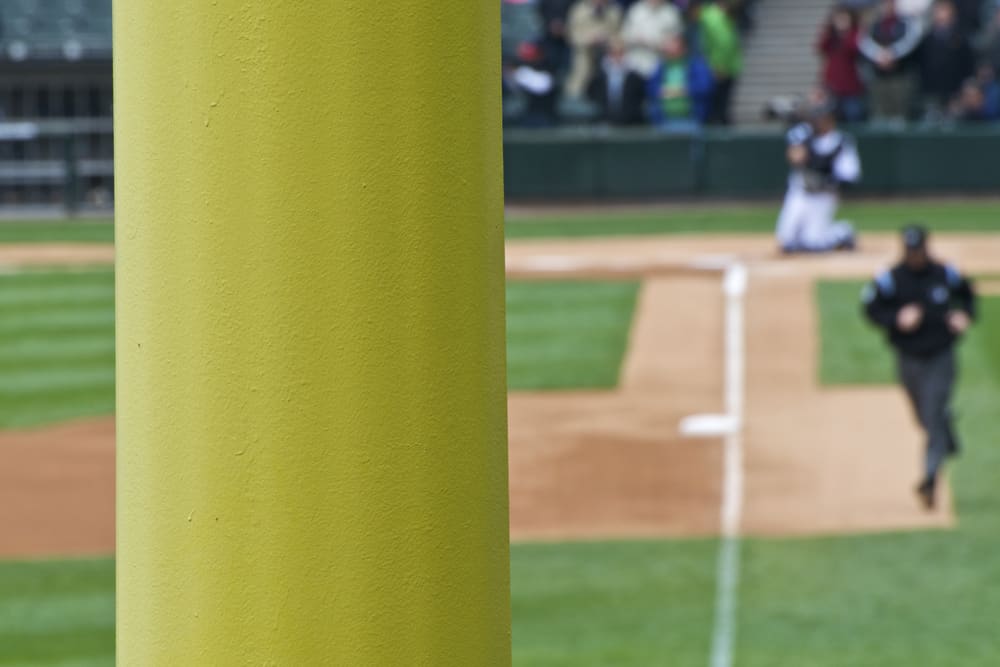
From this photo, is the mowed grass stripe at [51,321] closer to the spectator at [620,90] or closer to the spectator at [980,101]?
the spectator at [620,90]

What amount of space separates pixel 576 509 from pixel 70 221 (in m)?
16.7

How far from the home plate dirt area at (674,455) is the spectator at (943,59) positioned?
838cm

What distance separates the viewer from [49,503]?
13.7 m

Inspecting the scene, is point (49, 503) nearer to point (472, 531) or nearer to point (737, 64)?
point (472, 531)

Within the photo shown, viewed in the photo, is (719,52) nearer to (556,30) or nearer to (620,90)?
(620,90)

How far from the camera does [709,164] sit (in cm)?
2748

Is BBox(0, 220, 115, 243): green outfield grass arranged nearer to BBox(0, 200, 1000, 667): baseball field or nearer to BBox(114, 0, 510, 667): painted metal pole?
BBox(0, 200, 1000, 667): baseball field

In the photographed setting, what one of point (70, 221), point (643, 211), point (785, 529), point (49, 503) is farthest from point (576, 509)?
point (70, 221)

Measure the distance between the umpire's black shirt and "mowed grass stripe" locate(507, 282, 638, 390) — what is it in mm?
5168

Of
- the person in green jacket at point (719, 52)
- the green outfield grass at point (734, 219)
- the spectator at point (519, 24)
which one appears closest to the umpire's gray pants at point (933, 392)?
the green outfield grass at point (734, 219)

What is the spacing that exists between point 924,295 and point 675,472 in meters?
2.78

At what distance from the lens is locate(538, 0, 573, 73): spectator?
29203 mm

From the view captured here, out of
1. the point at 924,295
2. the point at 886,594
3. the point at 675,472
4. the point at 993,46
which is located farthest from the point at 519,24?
the point at 886,594

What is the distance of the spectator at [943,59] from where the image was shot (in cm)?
2728
